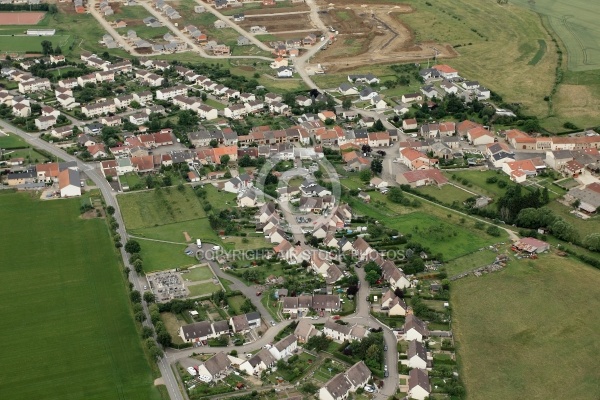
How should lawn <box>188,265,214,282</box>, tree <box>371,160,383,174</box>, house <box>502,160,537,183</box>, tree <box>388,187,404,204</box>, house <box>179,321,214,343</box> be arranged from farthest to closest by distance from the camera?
tree <box>371,160,383,174</box> < house <box>502,160,537,183</box> < tree <box>388,187,404,204</box> < lawn <box>188,265,214,282</box> < house <box>179,321,214,343</box>

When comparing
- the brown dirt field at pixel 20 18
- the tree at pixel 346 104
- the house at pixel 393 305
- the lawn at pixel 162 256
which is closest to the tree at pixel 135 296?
the lawn at pixel 162 256

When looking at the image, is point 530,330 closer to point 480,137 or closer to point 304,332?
point 304,332

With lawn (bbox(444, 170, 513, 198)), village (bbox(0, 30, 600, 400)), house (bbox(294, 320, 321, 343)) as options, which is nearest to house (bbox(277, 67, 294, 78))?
village (bbox(0, 30, 600, 400))

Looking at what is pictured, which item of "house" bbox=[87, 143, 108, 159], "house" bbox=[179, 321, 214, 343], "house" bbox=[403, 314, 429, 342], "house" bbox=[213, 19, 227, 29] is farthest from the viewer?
"house" bbox=[213, 19, 227, 29]

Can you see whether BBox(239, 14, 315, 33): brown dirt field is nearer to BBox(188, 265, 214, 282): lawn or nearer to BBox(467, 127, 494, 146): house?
BBox(467, 127, 494, 146): house

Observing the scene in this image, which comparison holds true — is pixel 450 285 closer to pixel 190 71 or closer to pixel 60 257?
pixel 60 257

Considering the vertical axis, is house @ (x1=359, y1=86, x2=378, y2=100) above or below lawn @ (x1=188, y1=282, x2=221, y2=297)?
above

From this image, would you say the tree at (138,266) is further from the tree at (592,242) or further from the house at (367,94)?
the house at (367,94)
